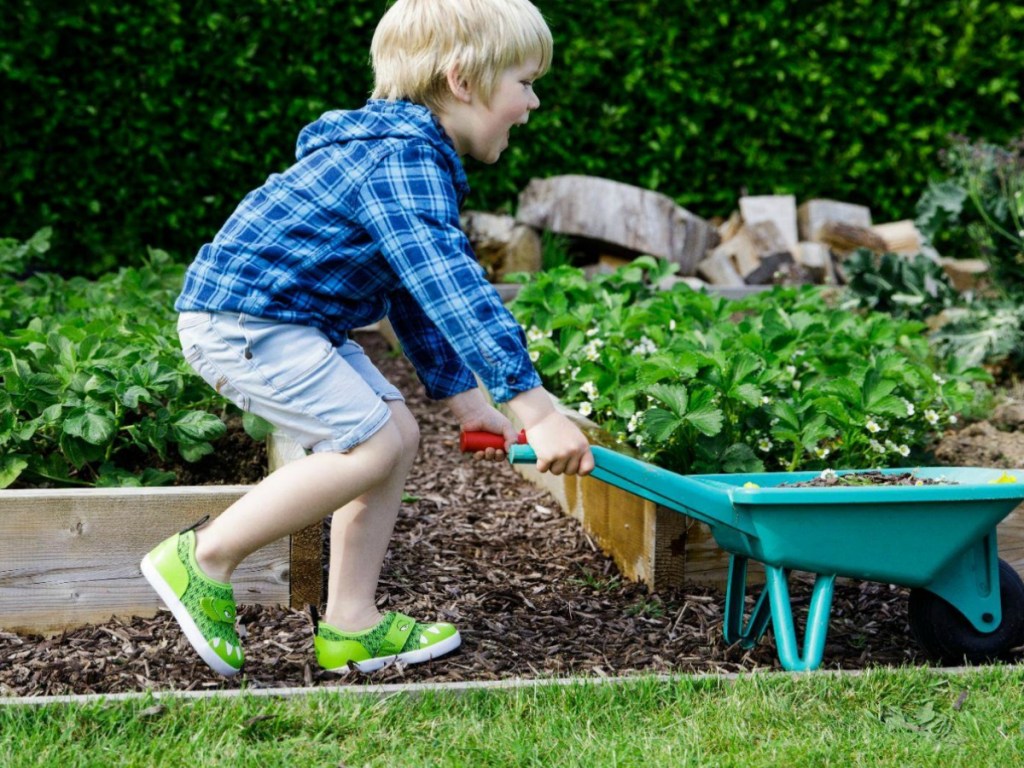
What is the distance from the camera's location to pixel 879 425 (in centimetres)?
307

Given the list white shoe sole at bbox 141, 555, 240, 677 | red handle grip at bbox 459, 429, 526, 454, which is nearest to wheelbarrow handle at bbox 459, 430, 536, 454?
red handle grip at bbox 459, 429, 526, 454

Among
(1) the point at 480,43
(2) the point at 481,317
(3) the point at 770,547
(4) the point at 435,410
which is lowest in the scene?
(4) the point at 435,410

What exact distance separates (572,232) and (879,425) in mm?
3394

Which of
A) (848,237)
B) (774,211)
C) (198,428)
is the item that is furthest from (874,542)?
(774,211)

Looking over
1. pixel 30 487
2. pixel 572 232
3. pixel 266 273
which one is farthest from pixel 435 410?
pixel 266 273

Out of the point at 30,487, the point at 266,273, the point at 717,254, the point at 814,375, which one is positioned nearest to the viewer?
the point at 266,273

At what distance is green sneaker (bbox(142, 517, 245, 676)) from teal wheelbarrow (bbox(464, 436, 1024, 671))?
0.64m

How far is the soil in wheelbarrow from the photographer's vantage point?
246 centimetres

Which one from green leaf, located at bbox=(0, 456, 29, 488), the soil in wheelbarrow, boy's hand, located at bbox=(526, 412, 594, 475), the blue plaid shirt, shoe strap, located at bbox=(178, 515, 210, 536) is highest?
the blue plaid shirt

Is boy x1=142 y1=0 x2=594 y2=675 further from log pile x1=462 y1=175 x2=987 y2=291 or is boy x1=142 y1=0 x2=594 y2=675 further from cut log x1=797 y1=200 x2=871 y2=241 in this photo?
cut log x1=797 y1=200 x2=871 y2=241

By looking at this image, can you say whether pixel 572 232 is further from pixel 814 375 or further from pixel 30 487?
pixel 30 487

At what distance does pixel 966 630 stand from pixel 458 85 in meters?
1.51

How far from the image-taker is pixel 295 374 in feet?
7.55

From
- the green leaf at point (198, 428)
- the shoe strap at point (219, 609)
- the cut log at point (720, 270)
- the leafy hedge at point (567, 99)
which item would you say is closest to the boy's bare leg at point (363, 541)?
the shoe strap at point (219, 609)
